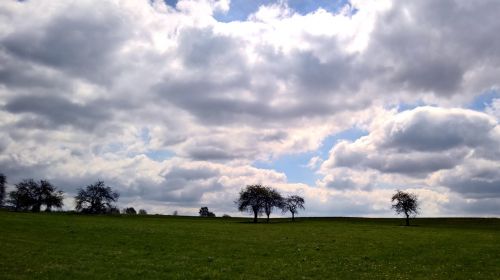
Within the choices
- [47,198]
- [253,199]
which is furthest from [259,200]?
[47,198]

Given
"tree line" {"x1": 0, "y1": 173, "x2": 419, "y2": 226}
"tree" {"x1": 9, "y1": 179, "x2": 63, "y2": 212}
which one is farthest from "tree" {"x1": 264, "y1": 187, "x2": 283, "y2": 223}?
"tree" {"x1": 9, "y1": 179, "x2": 63, "y2": 212}

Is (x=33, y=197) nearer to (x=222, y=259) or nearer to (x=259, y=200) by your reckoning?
(x=259, y=200)

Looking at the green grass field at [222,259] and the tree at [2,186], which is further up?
the tree at [2,186]

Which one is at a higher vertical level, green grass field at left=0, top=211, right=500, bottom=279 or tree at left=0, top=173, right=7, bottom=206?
tree at left=0, top=173, right=7, bottom=206

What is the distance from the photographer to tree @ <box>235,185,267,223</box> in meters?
139

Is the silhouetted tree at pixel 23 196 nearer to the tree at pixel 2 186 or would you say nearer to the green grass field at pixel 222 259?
the tree at pixel 2 186

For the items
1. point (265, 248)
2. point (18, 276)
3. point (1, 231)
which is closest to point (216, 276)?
point (18, 276)

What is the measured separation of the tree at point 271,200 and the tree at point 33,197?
75804mm

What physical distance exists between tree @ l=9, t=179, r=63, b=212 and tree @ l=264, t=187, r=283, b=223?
249 feet

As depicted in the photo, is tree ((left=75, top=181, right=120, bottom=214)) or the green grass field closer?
the green grass field

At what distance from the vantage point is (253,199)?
140375mm

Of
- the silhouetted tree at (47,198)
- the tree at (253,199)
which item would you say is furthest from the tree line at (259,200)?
the silhouetted tree at (47,198)

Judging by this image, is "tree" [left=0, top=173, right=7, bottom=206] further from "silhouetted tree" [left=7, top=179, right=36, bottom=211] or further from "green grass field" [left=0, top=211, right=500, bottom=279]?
"green grass field" [left=0, top=211, right=500, bottom=279]

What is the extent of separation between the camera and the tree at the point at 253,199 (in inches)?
5458
